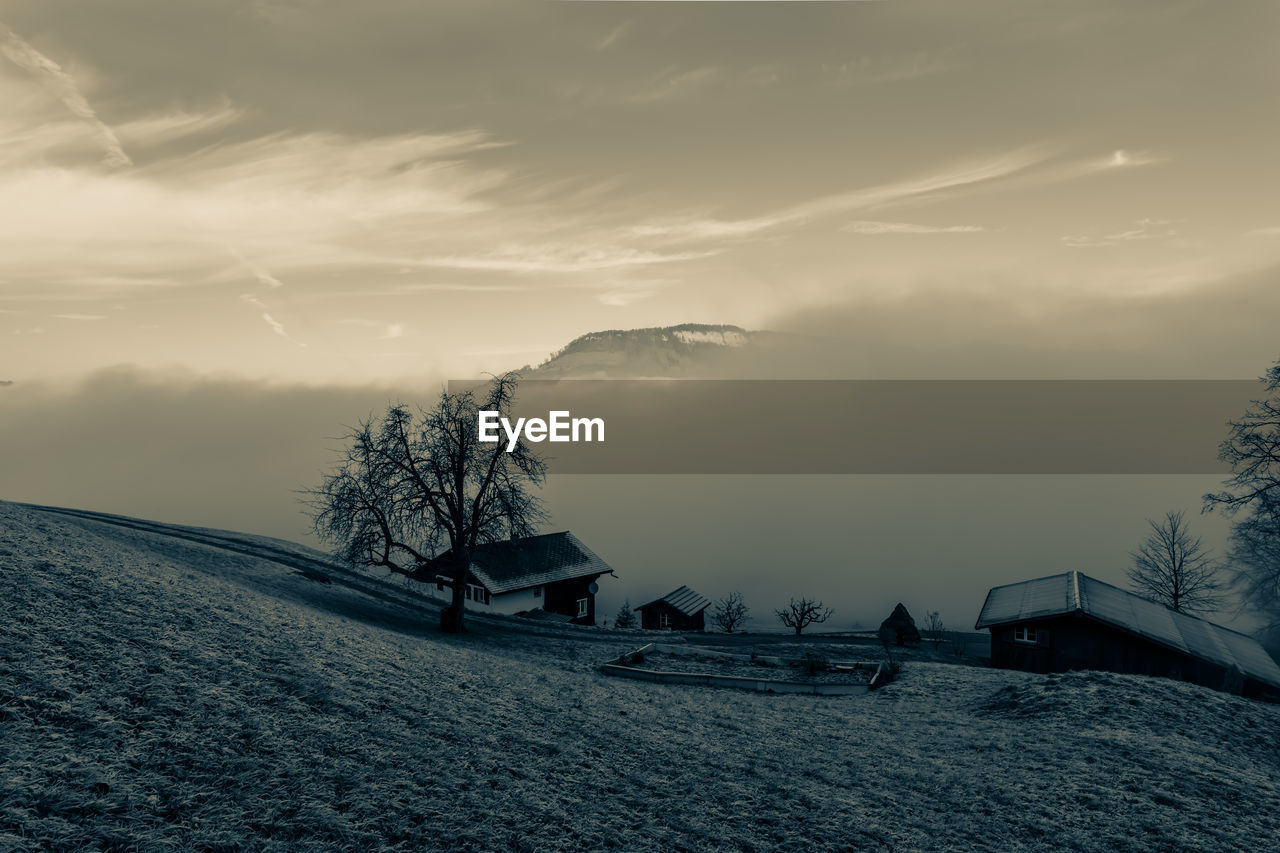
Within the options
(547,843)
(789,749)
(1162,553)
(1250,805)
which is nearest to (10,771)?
(547,843)

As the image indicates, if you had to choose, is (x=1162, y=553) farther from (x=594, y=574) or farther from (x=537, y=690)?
(x=537, y=690)

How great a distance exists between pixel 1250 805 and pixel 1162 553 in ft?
165

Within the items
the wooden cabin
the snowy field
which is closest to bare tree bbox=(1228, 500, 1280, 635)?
the snowy field

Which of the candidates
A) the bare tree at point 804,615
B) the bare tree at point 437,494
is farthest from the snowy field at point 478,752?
the bare tree at point 804,615

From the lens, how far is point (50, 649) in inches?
523

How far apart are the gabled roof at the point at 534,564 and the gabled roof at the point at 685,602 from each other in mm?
5510

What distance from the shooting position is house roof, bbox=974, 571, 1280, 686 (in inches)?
1277

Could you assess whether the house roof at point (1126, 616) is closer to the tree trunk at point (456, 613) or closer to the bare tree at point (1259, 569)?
the bare tree at point (1259, 569)

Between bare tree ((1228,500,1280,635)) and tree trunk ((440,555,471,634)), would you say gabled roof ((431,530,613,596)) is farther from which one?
bare tree ((1228,500,1280,635))

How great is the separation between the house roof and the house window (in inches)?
30.0

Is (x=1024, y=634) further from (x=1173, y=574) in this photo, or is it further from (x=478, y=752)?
(x=478, y=752)

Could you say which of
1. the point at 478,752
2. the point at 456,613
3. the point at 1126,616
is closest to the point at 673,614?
the point at 456,613

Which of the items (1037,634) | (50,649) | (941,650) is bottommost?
(941,650)

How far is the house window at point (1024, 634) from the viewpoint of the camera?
115 ft
